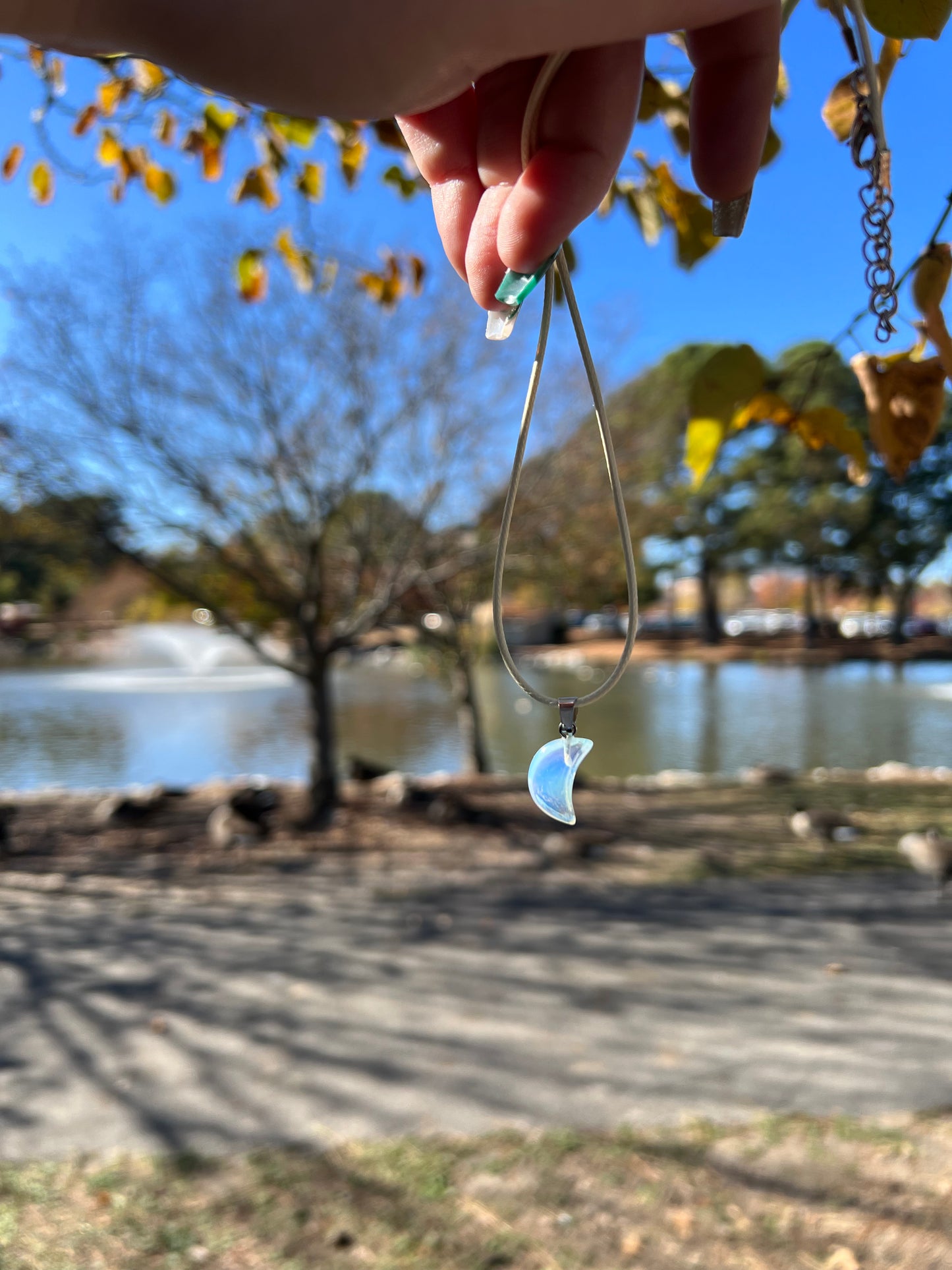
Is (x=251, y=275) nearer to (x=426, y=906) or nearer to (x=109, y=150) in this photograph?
(x=109, y=150)

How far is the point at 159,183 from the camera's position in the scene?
299 cm

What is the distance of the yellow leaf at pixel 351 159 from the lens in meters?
2.79

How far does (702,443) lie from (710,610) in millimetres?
31667

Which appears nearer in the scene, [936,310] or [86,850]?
[936,310]

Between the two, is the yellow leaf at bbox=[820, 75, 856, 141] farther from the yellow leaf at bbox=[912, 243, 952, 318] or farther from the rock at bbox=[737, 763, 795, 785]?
the rock at bbox=[737, 763, 795, 785]

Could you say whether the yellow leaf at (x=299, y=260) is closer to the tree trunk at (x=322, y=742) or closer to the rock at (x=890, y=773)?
the tree trunk at (x=322, y=742)

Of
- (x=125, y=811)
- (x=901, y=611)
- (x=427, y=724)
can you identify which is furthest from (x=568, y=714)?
(x=901, y=611)

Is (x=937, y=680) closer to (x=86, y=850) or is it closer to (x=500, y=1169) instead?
(x=86, y=850)

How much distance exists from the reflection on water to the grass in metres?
8.33

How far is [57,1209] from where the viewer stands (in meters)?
2.46

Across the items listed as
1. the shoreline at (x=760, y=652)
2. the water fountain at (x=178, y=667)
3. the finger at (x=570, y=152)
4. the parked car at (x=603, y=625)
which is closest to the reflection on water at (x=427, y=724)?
the water fountain at (x=178, y=667)

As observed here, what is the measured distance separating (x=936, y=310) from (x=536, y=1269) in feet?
7.34

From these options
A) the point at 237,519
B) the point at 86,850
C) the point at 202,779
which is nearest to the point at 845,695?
the point at 202,779

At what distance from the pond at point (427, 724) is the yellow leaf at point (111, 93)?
8530mm
